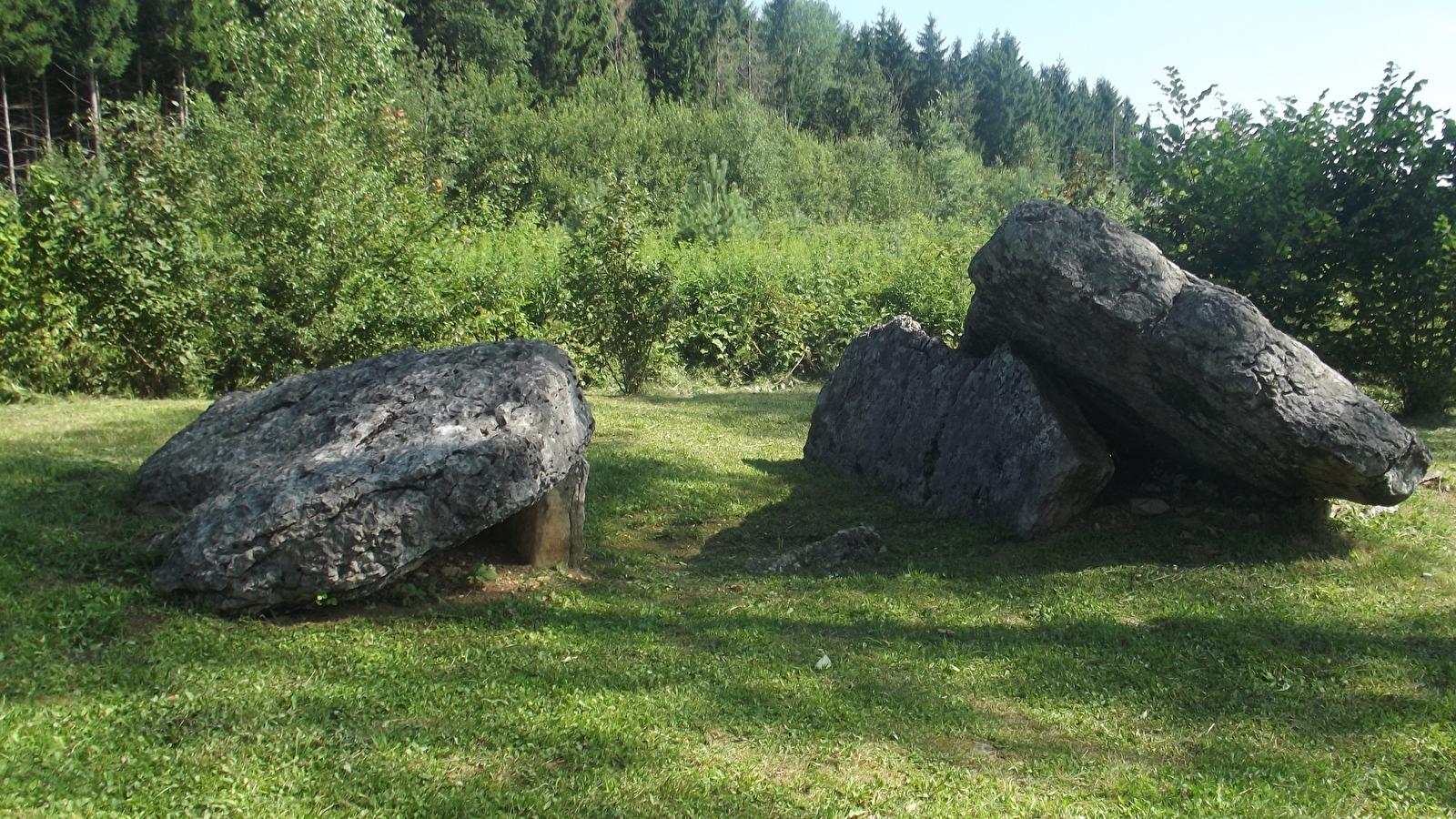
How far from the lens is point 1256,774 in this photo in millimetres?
3678

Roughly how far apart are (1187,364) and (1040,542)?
138cm

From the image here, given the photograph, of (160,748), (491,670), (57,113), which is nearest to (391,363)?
(491,670)

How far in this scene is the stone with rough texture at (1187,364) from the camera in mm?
5484

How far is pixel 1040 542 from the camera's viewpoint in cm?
638

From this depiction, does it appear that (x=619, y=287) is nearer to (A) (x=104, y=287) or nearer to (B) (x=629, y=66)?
(A) (x=104, y=287)

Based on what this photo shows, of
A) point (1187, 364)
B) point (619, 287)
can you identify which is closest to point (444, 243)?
point (619, 287)

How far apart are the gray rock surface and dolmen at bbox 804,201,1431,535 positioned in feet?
2.77

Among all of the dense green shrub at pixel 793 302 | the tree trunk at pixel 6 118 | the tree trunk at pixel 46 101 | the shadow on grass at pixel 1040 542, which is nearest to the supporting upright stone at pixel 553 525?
the shadow on grass at pixel 1040 542

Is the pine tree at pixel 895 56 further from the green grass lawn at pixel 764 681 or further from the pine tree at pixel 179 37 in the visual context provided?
the green grass lawn at pixel 764 681

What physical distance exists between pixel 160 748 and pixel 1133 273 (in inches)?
200

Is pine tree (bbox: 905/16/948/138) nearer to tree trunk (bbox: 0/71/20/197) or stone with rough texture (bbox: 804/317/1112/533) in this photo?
tree trunk (bbox: 0/71/20/197)

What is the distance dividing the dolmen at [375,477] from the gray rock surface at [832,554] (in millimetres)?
1132

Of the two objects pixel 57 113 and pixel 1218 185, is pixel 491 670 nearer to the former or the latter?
pixel 1218 185

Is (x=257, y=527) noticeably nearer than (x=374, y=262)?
Yes
